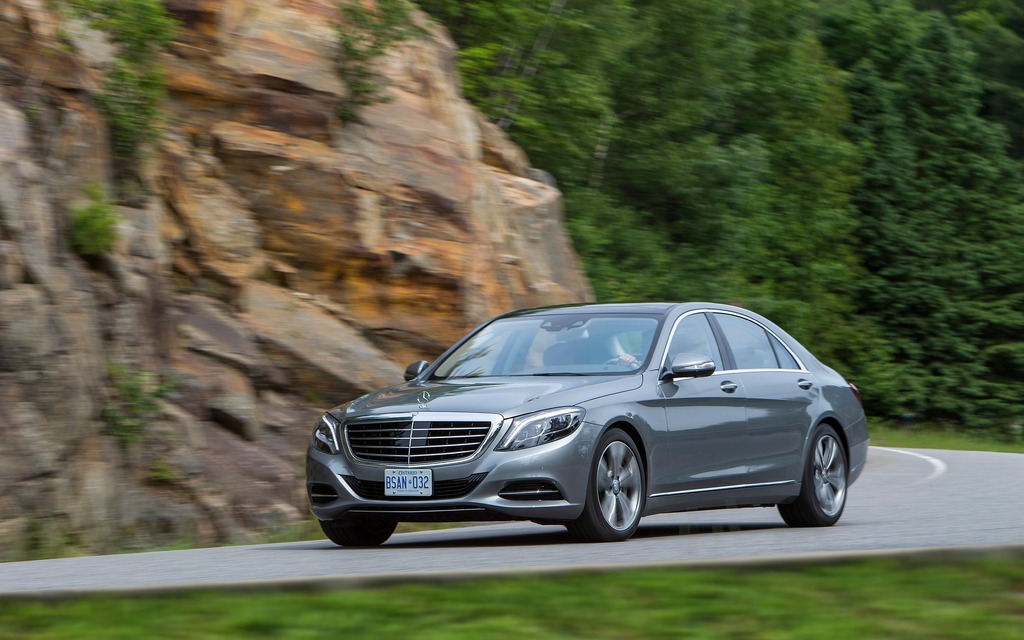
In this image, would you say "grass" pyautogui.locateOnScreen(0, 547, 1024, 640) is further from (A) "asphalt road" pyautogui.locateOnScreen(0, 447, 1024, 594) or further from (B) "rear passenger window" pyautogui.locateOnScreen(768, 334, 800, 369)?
(B) "rear passenger window" pyautogui.locateOnScreen(768, 334, 800, 369)

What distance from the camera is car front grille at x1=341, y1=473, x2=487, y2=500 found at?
9.38 metres

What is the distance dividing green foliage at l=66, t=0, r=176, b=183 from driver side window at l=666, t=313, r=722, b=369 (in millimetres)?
7294

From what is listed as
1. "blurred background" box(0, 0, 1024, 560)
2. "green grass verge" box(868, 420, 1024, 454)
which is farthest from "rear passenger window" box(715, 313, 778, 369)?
"green grass verge" box(868, 420, 1024, 454)

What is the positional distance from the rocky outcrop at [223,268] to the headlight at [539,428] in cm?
438

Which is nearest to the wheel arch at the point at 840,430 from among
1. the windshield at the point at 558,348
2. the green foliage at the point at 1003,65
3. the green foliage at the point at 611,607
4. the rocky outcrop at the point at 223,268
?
the windshield at the point at 558,348

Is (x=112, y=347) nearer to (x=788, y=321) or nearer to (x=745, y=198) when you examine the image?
(x=745, y=198)

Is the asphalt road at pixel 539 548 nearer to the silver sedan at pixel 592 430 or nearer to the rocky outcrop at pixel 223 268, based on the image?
the silver sedan at pixel 592 430

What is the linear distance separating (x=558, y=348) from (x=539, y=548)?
1882 millimetres

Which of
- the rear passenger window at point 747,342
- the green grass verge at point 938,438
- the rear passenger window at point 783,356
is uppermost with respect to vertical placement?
the rear passenger window at point 747,342

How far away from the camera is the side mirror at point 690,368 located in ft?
34.3

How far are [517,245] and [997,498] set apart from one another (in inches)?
322

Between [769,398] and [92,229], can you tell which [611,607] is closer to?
[769,398]

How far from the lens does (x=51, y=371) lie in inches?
508

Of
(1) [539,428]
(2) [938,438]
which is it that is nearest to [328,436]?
(1) [539,428]
